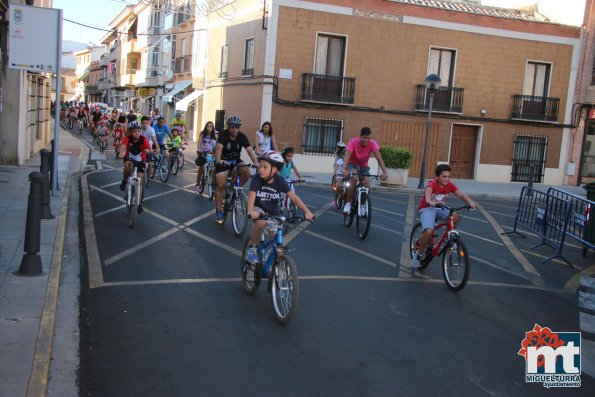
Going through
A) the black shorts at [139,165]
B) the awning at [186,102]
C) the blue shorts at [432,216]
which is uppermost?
the awning at [186,102]

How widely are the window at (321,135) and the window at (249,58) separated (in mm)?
3358

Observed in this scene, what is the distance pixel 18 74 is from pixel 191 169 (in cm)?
589

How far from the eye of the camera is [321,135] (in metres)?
24.4

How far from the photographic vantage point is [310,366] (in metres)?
4.86

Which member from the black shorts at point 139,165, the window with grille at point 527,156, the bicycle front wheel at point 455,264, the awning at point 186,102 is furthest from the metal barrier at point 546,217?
the awning at point 186,102

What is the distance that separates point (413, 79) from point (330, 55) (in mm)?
3534

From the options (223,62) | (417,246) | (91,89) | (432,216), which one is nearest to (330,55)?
(223,62)

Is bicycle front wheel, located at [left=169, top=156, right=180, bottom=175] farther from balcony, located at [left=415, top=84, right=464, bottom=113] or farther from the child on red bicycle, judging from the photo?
balcony, located at [left=415, top=84, right=464, bottom=113]

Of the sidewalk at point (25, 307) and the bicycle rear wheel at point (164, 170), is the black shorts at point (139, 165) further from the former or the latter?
the bicycle rear wheel at point (164, 170)

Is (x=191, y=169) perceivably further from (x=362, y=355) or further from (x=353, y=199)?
(x=362, y=355)

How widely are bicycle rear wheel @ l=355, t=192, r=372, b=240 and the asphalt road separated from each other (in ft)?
0.78

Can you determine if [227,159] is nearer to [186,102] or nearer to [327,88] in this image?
[327,88]

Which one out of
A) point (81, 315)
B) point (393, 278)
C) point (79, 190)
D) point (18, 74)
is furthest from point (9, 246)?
point (18, 74)

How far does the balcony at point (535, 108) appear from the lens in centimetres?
2622
